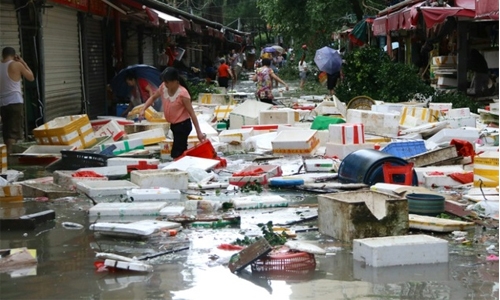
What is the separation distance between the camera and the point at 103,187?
993 cm

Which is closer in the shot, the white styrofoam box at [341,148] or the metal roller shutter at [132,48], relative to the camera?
the white styrofoam box at [341,148]

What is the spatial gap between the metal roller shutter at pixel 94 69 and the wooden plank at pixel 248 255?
14.1m

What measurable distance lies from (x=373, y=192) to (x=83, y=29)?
13474 mm

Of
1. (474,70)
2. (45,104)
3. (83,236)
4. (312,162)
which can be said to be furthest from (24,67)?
(474,70)

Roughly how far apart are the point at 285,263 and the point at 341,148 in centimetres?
612

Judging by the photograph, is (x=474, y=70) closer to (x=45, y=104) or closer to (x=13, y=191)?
(x=45, y=104)

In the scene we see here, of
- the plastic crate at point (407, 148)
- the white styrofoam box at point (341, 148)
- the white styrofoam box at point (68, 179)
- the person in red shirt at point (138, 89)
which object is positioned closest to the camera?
the white styrofoam box at point (68, 179)

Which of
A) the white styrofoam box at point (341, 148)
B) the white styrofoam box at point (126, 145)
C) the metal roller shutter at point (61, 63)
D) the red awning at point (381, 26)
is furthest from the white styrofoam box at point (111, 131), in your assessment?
the red awning at point (381, 26)

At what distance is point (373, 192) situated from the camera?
822cm

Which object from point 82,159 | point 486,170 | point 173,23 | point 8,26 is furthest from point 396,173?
point 173,23

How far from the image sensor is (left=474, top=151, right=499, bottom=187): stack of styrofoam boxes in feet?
32.7

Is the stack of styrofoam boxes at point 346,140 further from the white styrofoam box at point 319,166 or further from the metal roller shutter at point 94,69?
the metal roller shutter at point 94,69

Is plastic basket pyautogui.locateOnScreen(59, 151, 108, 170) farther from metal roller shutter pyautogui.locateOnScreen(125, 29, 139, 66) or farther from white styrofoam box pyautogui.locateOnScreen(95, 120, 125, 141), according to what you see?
metal roller shutter pyautogui.locateOnScreen(125, 29, 139, 66)

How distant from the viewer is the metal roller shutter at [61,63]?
1725cm
